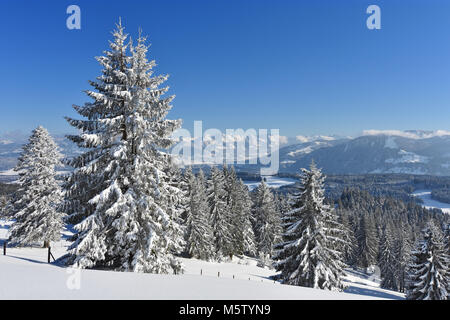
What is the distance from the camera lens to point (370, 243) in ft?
238

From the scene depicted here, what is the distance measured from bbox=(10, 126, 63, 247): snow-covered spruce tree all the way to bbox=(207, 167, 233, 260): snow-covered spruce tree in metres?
21.4

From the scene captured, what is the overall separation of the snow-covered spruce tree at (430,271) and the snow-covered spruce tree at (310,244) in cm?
1155

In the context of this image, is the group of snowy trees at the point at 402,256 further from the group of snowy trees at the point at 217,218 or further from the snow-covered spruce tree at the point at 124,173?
the snow-covered spruce tree at the point at 124,173

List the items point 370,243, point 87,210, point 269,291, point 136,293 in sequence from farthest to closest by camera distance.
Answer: point 370,243
point 87,210
point 269,291
point 136,293

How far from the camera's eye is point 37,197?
28031 millimetres

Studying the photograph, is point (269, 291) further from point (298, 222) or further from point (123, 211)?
point (298, 222)

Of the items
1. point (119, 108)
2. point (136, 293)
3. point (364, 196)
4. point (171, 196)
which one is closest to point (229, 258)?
point (171, 196)

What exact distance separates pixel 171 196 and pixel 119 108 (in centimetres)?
549

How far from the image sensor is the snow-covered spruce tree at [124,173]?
1242cm

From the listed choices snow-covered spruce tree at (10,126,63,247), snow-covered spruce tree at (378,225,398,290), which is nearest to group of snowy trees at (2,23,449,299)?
snow-covered spruce tree at (10,126,63,247)

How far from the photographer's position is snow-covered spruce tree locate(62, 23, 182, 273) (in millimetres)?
12422

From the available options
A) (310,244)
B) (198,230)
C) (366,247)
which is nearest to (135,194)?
(310,244)

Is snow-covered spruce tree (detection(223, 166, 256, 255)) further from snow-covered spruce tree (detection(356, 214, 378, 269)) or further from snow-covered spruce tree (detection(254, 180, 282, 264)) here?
snow-covered spruce tree (detection(356, 214, 378, 269))

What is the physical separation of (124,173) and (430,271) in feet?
99.8
